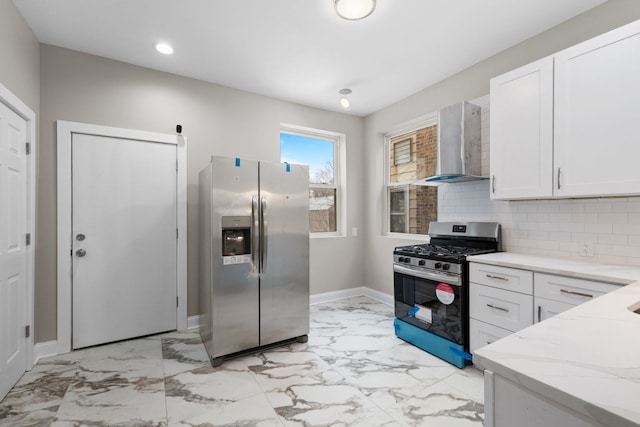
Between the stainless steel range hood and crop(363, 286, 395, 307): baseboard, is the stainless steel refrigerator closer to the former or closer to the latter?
the stainless steel range hood

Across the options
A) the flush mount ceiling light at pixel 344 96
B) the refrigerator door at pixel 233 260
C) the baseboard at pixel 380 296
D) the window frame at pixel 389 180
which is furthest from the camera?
the baseboard at pixel 380 296

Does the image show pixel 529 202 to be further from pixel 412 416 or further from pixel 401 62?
pixel 412 416

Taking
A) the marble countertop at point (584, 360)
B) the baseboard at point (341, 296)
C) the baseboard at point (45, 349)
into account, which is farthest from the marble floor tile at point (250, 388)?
the marble countertop at point (584, 360)

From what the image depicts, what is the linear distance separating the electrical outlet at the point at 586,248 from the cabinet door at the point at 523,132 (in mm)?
497

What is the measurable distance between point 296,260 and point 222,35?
6.78 ft

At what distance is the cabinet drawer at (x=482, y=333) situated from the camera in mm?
2233

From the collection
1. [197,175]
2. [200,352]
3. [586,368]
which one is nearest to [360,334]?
[200,352]

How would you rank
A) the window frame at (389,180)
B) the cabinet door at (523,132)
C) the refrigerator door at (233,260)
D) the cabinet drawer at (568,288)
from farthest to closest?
1. the window frame at (389,180)
2. the refrigerator door at (233,260)
3. the cabinet door at (523,132)
4. the cabinet drawer at (568,288)

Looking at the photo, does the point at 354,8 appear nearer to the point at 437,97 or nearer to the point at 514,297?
the point at 437,97

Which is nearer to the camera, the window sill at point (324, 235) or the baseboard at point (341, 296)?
the baseboard at point (341, 296)

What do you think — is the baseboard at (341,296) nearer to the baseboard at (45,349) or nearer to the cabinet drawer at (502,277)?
the baseboard at (45,349)

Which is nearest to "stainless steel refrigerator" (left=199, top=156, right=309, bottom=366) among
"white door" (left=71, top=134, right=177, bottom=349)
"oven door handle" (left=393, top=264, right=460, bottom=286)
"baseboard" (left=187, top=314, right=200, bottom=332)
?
"baseboard" (left=187, top=314, right=200, bottom=332)

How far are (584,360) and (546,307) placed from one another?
1.59m

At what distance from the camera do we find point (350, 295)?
4441mm
